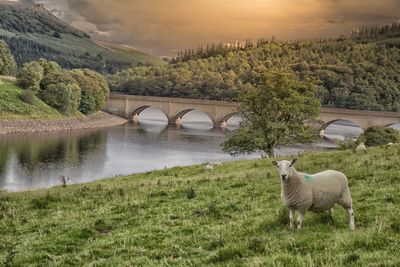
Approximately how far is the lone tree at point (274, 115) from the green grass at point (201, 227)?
30725 mm

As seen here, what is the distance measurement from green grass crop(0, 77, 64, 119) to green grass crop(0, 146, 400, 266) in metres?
101

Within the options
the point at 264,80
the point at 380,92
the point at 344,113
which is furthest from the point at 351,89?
the point at 264,80

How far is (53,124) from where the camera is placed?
121562mm

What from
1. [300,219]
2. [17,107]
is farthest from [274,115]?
[17,107]

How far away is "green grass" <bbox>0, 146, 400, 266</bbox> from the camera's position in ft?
33.3

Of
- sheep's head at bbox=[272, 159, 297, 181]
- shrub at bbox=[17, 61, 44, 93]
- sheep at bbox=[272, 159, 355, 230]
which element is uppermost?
shrub at bbox=[17, 61, 44, 93]

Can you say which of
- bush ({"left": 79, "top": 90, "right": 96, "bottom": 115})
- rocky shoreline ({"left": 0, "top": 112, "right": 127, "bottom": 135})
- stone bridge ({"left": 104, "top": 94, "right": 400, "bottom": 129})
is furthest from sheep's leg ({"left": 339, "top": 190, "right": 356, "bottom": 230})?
stone bridge ({"left": 104, "top": 94, "right": 400, "bottom": 129})

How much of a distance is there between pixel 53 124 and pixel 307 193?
381ft

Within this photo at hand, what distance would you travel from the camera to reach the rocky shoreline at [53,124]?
363ft

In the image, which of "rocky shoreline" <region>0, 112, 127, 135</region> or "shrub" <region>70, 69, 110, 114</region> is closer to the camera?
"rocky shoreline" <region>0, 112, 127, 135</region>

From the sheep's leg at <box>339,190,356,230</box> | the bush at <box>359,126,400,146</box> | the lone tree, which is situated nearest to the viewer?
the sheep's leg at <box>339,190,356,230</box>

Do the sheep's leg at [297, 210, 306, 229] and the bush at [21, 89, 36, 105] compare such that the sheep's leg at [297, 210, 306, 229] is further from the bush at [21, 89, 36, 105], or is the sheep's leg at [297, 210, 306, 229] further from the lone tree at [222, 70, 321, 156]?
the bush at [21, 89, 36, 105]

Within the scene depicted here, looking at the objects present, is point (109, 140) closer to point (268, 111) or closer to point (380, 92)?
point (268, 111)

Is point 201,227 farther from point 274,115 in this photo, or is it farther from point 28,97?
point 28,97
